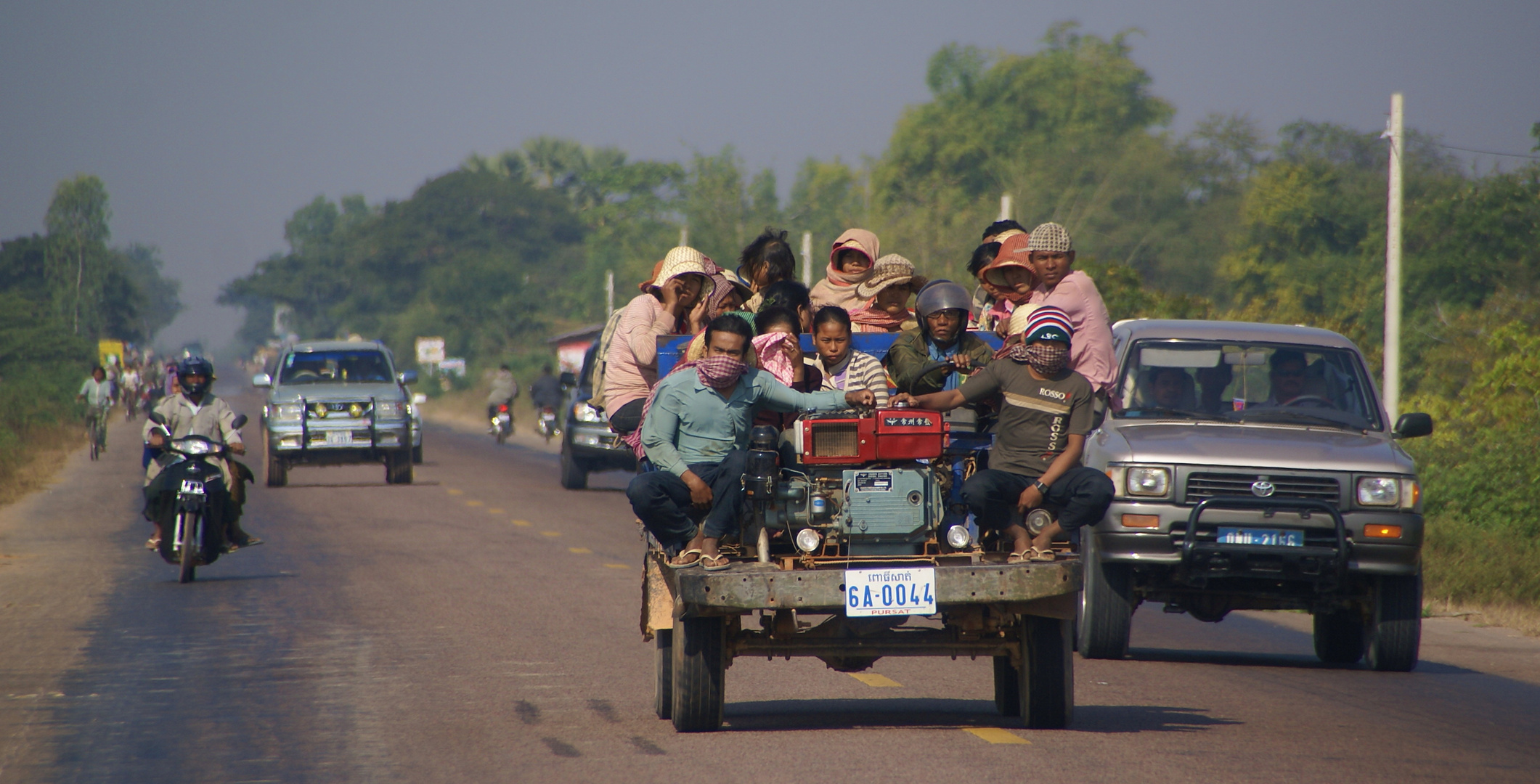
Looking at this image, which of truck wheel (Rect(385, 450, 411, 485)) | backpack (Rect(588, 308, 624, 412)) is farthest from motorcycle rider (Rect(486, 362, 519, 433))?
backpack (Rect(588, 308, 624, 412))

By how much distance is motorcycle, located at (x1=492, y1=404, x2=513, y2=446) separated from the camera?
4253cm

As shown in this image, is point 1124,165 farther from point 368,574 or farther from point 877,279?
point 877,279

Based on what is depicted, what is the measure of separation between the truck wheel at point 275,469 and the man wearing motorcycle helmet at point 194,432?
10.3m

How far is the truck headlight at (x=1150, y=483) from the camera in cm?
960

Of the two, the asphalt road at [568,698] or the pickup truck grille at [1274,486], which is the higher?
the pickup truck grille at [1274,486]

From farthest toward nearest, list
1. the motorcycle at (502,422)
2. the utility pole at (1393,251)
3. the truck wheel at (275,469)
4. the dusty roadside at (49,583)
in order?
the motorcycle at (502,422)
the truck wheel at (275,469)
the utility pole at (1393,251)
the dusty roadside at (49,583)

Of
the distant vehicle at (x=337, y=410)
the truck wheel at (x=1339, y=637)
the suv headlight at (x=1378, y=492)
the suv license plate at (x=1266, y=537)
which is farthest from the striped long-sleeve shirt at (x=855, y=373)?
the distant vehicle at (x=337, y=410)

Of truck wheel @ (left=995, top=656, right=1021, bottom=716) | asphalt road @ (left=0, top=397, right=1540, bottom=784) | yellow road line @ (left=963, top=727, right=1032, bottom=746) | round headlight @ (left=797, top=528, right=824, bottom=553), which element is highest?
round headlight @ (left=797, top=528, right=824, bottom=553)

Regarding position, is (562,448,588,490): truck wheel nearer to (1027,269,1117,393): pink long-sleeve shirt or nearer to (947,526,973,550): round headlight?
(1027,269,1117,393): pink long-sleeve shirt

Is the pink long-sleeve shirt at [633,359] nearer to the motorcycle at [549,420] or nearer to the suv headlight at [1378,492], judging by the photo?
the suv headlight at [1378,492]

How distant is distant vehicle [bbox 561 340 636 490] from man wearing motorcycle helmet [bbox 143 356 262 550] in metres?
9.00

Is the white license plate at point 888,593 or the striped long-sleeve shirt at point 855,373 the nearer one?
the white license plate at point 888,593

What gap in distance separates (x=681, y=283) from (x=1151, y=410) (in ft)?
11.3

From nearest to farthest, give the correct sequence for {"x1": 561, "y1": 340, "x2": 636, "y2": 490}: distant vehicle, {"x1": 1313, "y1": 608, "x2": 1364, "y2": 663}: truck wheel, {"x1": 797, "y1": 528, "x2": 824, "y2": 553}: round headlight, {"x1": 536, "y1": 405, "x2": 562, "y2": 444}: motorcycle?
{"x1": 797, "y1": 528, "x2": 824, "y2": 553}: round headlight < {"x1": 1313, "y1": 608, "x2": 1364, "y2": 663}: truck wheel < {"x1": 561, "y1": 340, "x2": 636, "y2": 490}: distant vehicle < {"x1": 536, "y1": 405, "x2": 562, "y2": 444}: motorcycle
